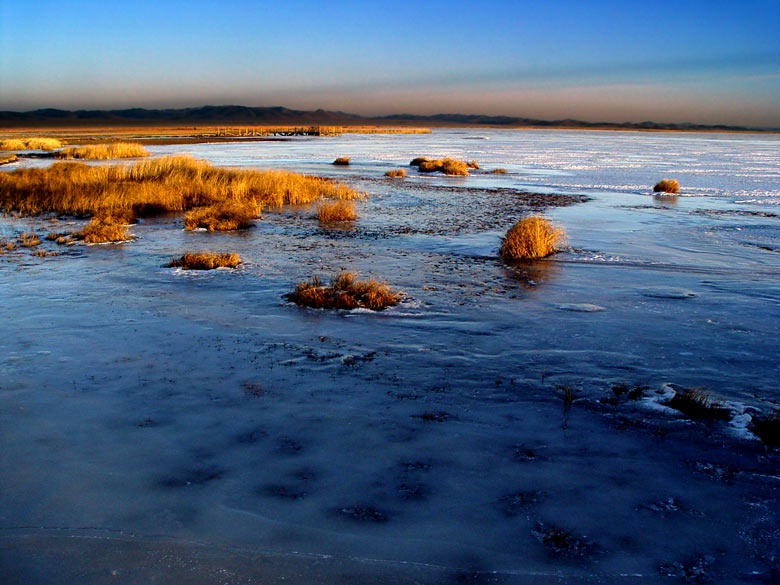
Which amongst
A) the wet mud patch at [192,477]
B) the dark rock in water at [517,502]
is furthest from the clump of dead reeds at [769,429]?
the wet mud patch at [192,477]

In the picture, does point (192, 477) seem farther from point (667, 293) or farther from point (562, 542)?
point (667, 293)

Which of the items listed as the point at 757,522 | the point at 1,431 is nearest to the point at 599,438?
the point at 757,522

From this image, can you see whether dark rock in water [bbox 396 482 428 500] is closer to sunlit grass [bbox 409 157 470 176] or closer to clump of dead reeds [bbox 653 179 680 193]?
clump of dead reeds [bbox 653 179 680 193]

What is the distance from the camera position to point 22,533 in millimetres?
4480

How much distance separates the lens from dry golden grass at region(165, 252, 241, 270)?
13.3 metres

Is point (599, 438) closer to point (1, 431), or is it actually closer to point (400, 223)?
point (1, 431)

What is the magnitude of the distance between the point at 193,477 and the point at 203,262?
28.4 feet

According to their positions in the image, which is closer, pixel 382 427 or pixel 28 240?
pixel 382 427

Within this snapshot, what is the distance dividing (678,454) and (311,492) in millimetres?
3603

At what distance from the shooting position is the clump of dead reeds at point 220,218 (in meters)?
19.0

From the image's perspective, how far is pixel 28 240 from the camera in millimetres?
16344

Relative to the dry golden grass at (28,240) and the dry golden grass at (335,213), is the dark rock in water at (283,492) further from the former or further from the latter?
the dry golden grass at (335,213)

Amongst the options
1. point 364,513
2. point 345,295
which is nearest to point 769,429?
point 364,513

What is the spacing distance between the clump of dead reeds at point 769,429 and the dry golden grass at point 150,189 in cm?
1900
